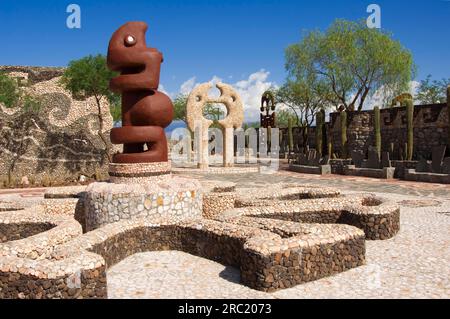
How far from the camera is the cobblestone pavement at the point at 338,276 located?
6328 mm

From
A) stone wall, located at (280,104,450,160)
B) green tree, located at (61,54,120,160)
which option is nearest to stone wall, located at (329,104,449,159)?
stone wall, located at (280,104,450,160)

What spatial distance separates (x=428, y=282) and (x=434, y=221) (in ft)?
17.0

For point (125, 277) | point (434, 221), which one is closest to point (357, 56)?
point (434, 221)

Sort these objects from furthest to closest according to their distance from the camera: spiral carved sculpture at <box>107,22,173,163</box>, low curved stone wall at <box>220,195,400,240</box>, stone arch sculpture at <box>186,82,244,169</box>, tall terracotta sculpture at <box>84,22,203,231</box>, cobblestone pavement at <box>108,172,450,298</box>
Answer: stone arch sculpture at <box>186,82,244,169</box> < spiral carved sculpture at <box>107,22,173,163</box> < tall terracotta sculpture at <box>84,22,203,231</box> < low curved stone wall at <box>220,195,400,240</box> < cobblestone pavement at <box>108,172,450,298</box>

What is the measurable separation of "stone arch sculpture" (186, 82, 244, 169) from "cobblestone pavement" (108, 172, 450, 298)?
17416mm

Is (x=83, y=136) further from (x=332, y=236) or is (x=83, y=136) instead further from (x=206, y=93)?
(x=332, y=236)

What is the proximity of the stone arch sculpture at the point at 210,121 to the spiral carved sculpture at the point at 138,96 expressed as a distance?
48.5 ft

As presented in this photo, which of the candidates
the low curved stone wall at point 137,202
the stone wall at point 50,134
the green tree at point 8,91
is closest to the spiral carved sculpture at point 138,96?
the low curved stone wall at point 137,202

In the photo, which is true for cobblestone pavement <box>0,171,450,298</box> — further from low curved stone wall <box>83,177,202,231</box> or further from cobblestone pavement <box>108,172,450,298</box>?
low curved stone wall <box>83,177,202,231</box>

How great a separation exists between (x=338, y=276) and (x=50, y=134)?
2183cm

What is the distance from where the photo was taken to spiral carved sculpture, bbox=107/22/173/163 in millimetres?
10664

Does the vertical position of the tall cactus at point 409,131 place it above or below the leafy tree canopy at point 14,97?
below

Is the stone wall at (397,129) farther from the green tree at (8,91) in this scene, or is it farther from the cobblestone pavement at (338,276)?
the green tree at (8,91)

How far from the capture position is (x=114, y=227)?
837 centimetres
